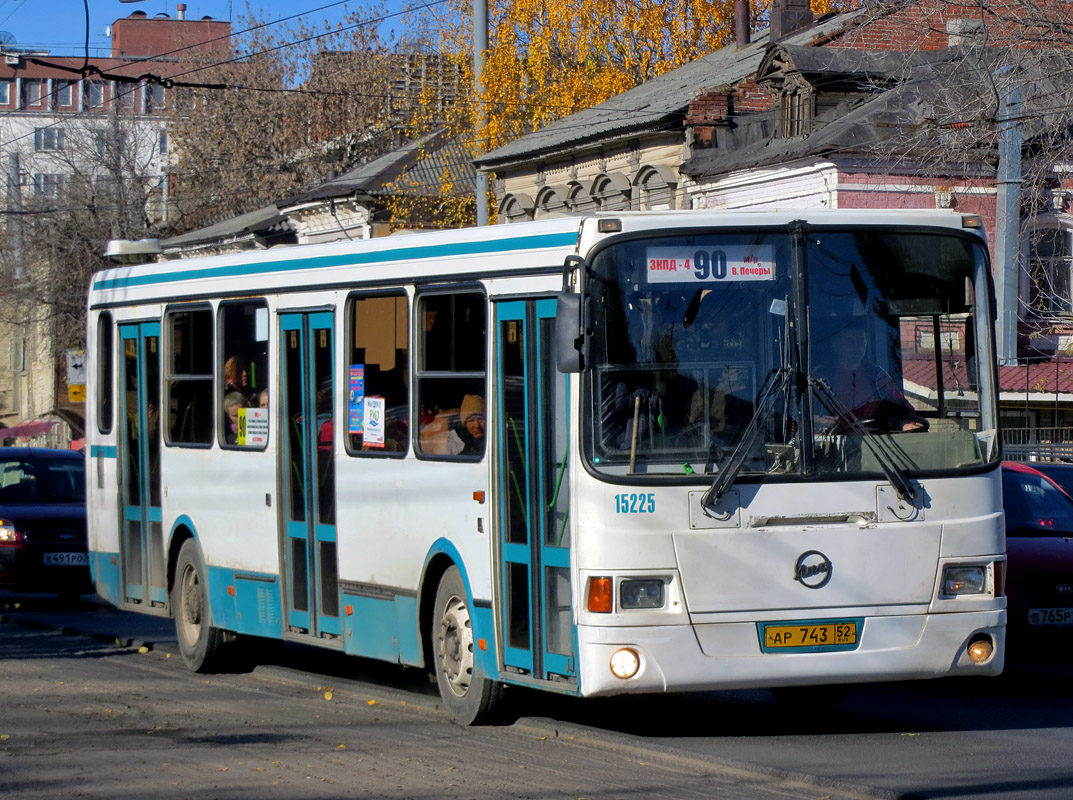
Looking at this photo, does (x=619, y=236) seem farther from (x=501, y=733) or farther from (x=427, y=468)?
(x=501, y=733)

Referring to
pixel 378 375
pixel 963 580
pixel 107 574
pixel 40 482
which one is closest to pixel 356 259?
pixel 378 375

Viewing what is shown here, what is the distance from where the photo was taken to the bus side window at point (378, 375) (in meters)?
10.2

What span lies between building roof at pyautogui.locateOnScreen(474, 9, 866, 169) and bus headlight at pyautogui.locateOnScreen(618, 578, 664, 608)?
28382mm

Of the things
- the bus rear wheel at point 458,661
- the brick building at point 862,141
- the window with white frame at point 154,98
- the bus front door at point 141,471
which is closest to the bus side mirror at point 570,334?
the bus rear wheel at point 458,661

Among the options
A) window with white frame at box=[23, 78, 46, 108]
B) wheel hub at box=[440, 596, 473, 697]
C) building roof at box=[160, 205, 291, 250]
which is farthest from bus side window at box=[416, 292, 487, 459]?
window with white frame at box=[23, 78, 46, 108]

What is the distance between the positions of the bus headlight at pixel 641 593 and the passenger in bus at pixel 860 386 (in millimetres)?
1158

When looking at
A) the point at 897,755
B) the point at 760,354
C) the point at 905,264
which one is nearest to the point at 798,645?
the point at 897,755

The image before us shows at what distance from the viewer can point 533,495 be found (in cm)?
903

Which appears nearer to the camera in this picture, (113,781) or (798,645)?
(113,781)

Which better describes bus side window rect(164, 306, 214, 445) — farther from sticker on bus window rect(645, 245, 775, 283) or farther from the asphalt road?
sticker on bus window rect(645, 245, 775, 283)

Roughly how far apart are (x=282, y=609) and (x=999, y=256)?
9449mm

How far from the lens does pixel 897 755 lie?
8633 millimetres

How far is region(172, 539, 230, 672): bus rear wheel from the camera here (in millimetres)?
12570

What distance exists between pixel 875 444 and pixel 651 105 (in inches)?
1221
